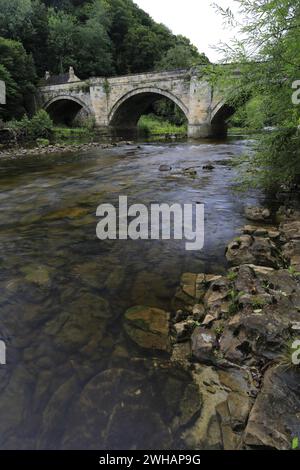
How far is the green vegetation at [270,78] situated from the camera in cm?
442

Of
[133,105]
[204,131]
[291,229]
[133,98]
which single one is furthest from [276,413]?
[133,105]

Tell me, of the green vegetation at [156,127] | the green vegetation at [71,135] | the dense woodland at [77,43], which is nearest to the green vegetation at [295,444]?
the green vegetation at [71,135]

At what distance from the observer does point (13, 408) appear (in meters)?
2.24

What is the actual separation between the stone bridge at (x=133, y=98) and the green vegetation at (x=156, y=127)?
6.06 ft

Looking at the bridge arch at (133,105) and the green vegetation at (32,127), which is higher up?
the bridge arch at (133,105)

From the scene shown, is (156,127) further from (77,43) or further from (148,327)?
(148,327)

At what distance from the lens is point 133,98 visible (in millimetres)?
32469

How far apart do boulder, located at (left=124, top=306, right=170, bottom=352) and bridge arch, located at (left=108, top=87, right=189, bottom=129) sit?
2843 centimetres

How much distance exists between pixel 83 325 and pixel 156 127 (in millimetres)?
42510

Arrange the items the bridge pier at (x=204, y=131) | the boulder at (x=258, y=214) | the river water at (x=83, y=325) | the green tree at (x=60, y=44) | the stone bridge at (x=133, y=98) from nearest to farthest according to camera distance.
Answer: the river water at (x=83, y=325)
the boulder at (x=258, y=214)
the stone bridge at (x=133, y=98)
the bridge pier at (x=204, y=131)
the green tree at (x=60, y=44)

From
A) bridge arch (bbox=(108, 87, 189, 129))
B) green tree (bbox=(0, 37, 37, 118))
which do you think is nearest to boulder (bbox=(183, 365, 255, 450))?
bridge arch (bbox=(108, 87, 189, 129))

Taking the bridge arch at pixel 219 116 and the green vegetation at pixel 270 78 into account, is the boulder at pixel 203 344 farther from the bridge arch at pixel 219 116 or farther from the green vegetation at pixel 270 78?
the bridge arch at pixel 219 116
